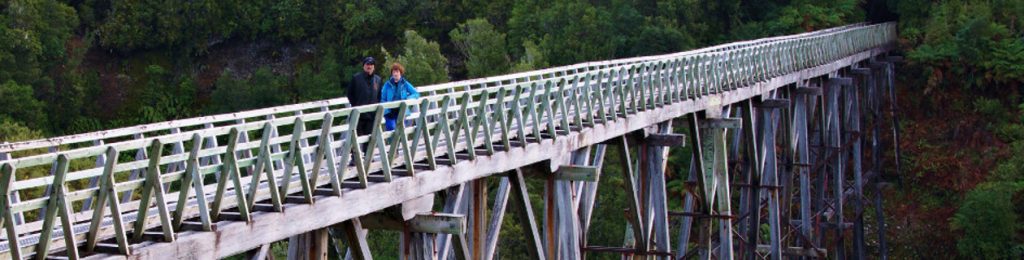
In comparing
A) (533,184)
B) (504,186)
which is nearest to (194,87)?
(533,184)

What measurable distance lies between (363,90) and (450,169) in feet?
3.48

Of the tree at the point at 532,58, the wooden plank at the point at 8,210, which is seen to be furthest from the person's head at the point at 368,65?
the tree at the point at 532,58

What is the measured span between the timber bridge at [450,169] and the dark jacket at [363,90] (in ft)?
1.14

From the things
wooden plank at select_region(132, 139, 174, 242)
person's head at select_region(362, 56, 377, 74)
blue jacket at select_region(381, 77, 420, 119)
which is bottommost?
wooden plank at select_region(132, 139, 174, 242)

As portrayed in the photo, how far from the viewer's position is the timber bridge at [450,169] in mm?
8250

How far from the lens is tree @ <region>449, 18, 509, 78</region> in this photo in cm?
4516

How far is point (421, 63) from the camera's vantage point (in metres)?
43.0

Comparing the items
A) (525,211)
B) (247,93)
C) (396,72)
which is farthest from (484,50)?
(396,72)

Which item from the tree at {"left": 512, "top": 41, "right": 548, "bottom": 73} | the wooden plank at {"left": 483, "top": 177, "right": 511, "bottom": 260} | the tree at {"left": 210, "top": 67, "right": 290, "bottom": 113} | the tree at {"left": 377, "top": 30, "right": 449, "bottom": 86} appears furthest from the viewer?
the tree at {"left": 210, "top": 67, "right": 290, "bottom": 113}

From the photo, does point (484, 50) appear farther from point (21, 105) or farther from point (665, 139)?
point (665, 139)

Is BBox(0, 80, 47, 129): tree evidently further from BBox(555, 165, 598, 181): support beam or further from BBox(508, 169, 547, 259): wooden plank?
BBox(508, 169, 547, 259): wooden plank

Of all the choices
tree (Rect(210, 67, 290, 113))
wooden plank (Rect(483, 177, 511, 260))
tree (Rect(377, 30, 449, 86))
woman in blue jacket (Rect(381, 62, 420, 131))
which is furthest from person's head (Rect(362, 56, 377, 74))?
tree (Rect(210, 67, 290, 113))

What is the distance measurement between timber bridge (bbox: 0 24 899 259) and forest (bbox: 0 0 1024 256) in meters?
6.81

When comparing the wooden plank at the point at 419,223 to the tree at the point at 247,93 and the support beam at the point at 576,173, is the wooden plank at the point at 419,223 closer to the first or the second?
the support beam at the point at 576,173
